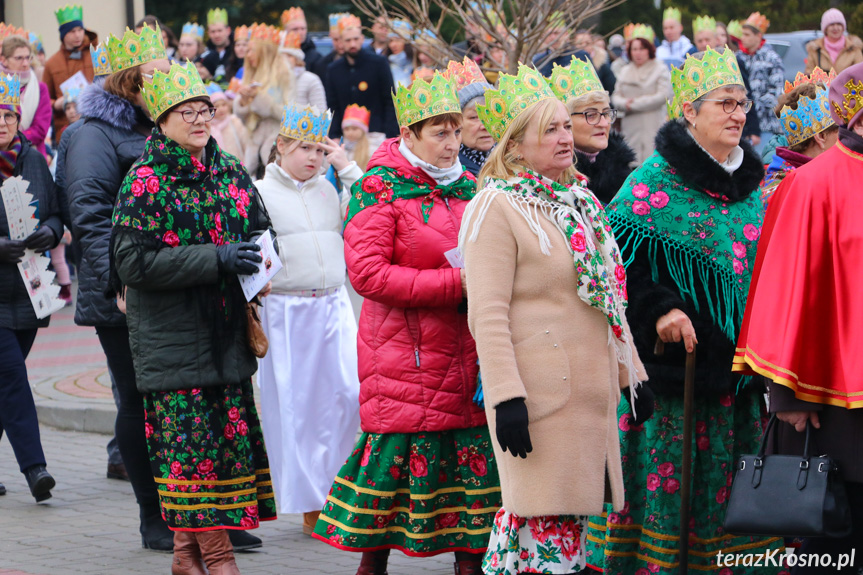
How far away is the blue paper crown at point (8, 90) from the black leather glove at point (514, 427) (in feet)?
13.6

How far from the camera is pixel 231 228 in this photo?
5.59 meters

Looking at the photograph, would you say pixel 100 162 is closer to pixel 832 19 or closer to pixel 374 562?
pixel 374 562

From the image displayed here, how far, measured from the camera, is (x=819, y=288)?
13.6 ft

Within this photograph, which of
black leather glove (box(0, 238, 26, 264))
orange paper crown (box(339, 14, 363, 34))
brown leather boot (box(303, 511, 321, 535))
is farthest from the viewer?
orange paper crown (box(339, 14, 363, 34))

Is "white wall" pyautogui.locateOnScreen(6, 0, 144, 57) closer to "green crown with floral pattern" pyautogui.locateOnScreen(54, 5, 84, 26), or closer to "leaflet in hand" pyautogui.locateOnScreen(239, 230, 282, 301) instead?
"green crown with floral pattern" pyautogui.locateOnScreen(54, 5, 84, 26)

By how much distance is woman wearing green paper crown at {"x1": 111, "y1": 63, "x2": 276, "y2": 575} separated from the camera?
5.37 meters

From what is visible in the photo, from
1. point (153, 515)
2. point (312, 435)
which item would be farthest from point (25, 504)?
point (312, 435)

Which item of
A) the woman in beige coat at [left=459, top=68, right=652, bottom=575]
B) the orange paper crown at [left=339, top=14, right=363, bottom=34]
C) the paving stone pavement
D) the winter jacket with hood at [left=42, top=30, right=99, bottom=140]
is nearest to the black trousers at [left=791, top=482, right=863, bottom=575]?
the woman in beige coat at [left=459, top=68, right=652, bottom=575]

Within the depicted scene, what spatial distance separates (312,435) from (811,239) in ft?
10.3

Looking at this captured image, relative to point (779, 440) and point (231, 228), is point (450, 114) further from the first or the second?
point (779, 440)

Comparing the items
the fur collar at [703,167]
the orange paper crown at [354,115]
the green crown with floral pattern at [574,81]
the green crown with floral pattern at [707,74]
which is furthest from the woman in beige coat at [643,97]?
the fur collar at [703,167]

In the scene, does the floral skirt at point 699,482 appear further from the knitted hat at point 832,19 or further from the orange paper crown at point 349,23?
the orange paper crown at point 349,23

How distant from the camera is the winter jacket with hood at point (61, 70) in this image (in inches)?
576

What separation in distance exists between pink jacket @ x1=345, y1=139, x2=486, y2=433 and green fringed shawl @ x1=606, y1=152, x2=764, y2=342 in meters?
0.73
